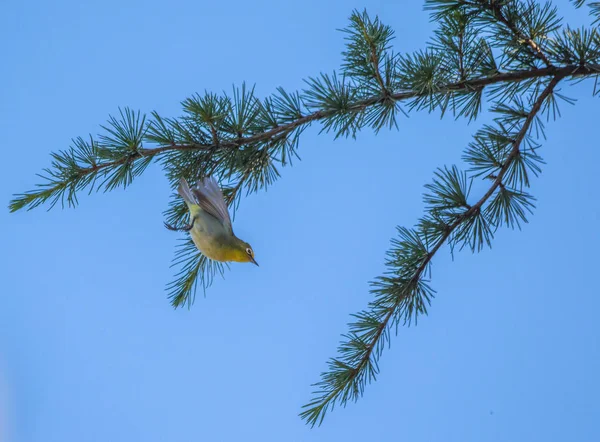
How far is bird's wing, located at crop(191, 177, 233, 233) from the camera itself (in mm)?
1770

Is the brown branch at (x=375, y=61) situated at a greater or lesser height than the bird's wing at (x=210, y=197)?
greater

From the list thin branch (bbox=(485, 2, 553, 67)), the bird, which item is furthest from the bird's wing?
thin branch (bbox=(485, 2, 553, 67))

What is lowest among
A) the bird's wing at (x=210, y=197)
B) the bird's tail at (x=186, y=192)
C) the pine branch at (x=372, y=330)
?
the pine branch at (x=372, y=330)

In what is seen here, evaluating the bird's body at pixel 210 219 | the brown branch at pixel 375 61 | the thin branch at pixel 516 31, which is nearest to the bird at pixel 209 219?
the bird's body at pixel 210 219

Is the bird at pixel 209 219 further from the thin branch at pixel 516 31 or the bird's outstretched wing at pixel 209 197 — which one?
the thin branch at pixel 516 31

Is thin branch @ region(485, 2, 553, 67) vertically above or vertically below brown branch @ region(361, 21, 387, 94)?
below

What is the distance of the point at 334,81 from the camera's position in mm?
1752

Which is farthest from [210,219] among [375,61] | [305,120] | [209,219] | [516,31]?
[516,31]

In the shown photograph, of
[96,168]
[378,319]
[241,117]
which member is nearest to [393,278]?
[378,319]

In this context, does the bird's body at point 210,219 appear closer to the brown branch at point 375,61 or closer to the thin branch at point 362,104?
the thin branch at point 362,104

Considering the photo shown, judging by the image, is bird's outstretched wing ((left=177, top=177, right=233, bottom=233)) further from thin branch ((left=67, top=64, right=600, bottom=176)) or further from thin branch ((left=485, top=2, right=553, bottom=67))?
thin branch ((left=485, top=2, right=553, bottom=67))

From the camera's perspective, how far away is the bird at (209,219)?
1.78m

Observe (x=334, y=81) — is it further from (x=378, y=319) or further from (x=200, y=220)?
(x=378, y=319)

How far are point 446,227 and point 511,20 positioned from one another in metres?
0.58
